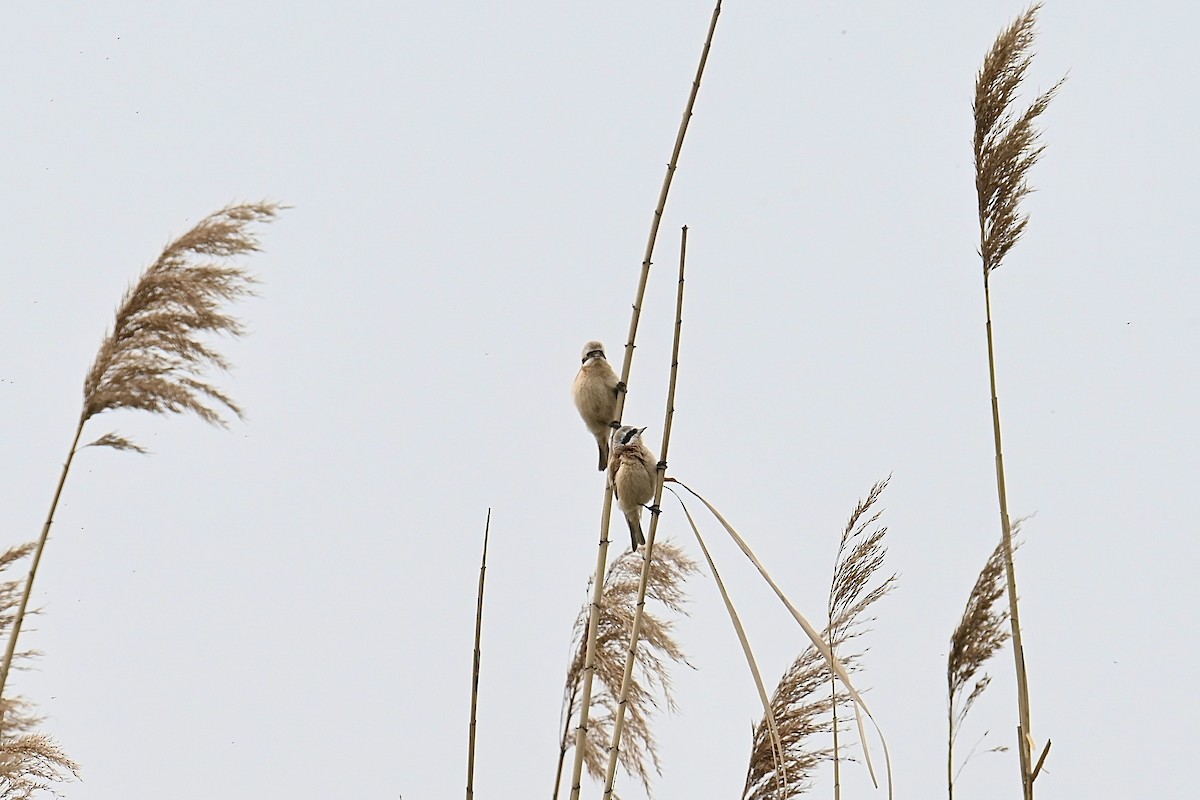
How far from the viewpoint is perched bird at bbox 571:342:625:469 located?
190 inches

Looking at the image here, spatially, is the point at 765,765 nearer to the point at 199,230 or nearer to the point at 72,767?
the point at 72,767

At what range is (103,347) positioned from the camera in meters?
2.92

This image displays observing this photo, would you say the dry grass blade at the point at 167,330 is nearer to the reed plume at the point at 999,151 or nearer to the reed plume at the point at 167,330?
the reed plume at the point at 167,330

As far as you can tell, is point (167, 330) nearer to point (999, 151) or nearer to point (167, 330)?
point (167, 330)

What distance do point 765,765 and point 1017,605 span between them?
59 cm

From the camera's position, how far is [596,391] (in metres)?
4.82

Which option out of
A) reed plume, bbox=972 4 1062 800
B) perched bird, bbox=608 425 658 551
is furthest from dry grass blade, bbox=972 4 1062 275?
perched bird, bbox=608 425 658 551

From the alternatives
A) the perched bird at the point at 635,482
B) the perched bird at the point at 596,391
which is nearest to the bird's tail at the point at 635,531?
the perched bird at the point at 635,482

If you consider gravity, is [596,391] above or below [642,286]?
above

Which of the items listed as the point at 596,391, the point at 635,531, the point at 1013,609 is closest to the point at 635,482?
the point at 635,531

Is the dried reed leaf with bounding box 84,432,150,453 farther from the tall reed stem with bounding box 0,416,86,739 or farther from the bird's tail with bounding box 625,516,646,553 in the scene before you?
the bird's tail with bounding box 625,516,646,553

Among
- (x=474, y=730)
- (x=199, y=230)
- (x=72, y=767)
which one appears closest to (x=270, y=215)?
(x=199, y=230)

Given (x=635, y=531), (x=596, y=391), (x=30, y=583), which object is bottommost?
(x=30, y=583)

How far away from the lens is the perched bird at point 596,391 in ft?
15.8
